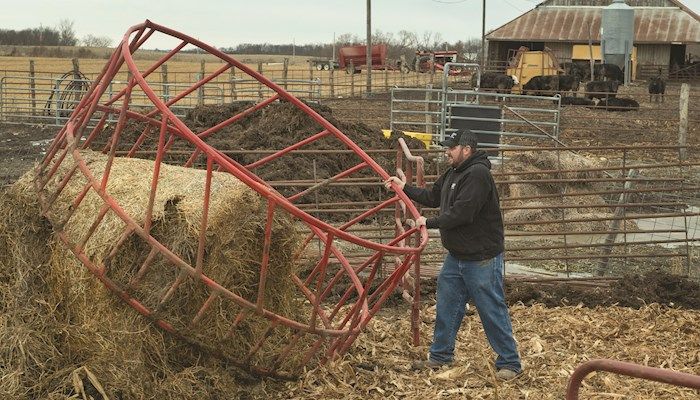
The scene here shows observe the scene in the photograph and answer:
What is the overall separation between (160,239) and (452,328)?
7.32ft

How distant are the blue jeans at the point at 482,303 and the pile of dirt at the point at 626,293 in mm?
2241

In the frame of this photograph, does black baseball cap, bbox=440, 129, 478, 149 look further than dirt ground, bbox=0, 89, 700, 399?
Yes

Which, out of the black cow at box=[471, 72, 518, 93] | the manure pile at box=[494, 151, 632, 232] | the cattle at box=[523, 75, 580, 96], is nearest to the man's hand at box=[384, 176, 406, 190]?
the manure pile at box=[494, 151, 632, 232]

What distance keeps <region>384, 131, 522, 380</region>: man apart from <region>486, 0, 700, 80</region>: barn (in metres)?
45.1

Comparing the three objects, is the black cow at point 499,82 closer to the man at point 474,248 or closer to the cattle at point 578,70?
the cattle at point 578,70

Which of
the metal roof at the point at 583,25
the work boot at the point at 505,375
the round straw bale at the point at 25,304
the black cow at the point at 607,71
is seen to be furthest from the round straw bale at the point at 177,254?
the metal roof at the point at 583,25

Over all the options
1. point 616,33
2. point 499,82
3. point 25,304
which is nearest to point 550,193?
point 25,304

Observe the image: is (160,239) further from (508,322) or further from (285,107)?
(285,107)

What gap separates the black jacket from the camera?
20.5ft

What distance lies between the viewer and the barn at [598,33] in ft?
167

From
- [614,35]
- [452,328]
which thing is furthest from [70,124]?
[614,35]

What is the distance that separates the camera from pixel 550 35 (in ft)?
171

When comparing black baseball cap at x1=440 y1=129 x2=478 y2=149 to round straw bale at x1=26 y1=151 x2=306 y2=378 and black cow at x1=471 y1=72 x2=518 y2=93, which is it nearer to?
round straw bale at x1=26 y1=151 x2=306 y2=378

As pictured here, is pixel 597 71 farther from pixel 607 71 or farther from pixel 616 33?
pixel 616 33
